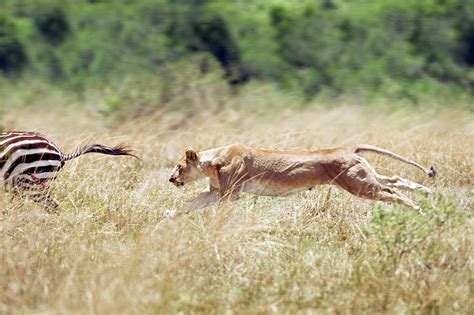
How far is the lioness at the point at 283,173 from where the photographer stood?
9023 mm

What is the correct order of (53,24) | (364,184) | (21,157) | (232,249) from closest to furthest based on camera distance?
(232,249) < (364,184) < (21,157) < (53,24)

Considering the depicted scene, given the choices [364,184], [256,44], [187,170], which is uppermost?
[187,170]

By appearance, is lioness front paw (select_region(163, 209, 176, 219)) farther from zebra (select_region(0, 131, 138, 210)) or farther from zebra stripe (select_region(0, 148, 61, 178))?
zebra stripe (select_region(0, 148, 61, 178))

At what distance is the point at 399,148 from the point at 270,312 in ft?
18.4

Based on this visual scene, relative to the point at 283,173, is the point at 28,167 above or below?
above

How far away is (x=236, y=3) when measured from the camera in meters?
20.5

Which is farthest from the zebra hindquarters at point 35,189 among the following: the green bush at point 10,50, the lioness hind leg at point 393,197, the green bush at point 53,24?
the green bush at point 53,24

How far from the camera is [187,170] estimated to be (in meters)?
9.55

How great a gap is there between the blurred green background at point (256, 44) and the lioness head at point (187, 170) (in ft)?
29.3

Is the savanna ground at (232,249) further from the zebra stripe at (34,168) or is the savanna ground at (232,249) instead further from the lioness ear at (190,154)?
the lioness ear at (190,154)

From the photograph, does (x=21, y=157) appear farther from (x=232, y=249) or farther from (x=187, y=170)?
(x=232, y=249)

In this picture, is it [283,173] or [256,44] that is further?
[256,44]

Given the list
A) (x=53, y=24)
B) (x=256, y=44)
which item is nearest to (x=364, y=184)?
(x=256, y=44)

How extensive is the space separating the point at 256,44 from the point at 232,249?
1209 cm
